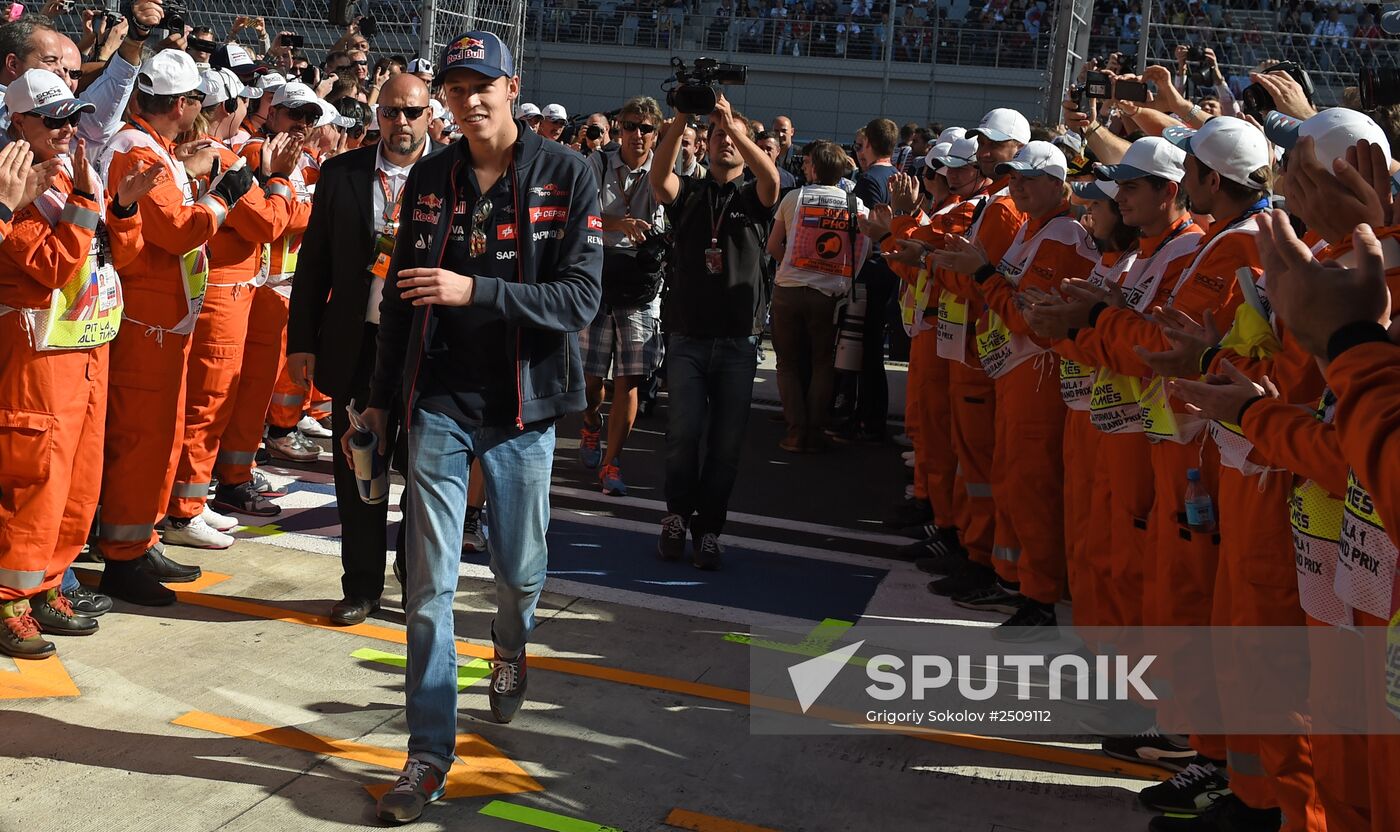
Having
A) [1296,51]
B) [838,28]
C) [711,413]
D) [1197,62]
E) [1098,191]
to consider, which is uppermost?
[838,28]

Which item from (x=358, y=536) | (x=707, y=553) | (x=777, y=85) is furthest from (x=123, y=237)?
(x=777, y=85)

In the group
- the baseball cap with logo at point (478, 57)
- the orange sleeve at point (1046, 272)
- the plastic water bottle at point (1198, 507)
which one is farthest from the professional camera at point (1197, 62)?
the baseball cap with logo at point (478, 57)

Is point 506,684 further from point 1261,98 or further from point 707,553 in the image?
point 1261,98

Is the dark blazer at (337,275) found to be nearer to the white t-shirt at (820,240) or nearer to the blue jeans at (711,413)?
the blue jeans at (711,413)

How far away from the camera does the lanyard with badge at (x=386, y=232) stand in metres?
5.46

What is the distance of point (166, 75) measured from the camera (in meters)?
5.59

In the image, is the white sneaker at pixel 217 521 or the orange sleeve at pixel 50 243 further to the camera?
the white sneaker at pixel 217 521

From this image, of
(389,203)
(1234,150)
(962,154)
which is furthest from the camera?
(962,154)

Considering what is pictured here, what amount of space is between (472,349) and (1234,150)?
2476 mm

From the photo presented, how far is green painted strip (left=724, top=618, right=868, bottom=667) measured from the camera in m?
5.66

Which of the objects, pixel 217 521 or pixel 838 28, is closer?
pixel 217 521

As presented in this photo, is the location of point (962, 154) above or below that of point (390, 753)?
above

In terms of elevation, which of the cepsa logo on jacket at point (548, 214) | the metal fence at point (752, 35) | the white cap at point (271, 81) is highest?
the metal fence at point (752, 35)

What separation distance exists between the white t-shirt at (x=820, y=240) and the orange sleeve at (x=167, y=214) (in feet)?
16.5
